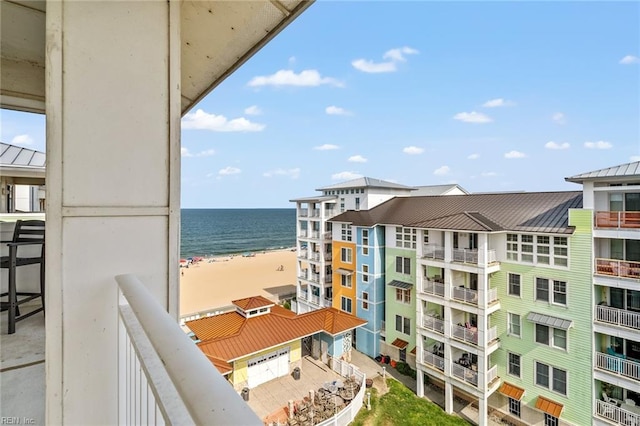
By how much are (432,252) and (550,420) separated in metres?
4.65

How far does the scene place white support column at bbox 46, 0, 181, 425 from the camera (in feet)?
4.25

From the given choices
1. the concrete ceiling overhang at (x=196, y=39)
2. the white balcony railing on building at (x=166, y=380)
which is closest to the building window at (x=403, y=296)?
the concrete ceiling overhang at (x=196, y=39)

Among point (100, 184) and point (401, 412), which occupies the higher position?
point (100, 184)

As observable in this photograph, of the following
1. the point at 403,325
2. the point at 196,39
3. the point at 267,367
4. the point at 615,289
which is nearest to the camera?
the point at 196,39

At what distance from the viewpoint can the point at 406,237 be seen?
10.2 metres

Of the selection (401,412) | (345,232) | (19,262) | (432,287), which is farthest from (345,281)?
(19,262)

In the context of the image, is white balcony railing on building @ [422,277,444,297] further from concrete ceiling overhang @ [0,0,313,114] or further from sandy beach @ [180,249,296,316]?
sandy beach @ [180,249,296,316]

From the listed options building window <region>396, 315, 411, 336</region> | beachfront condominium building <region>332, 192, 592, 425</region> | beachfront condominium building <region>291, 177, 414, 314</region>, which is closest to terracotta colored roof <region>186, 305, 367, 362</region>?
building window <region>396, 315, 411, 336</region>

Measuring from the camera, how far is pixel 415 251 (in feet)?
32.3

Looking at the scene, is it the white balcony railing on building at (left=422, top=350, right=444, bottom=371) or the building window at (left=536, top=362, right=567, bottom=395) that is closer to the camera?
the building window at (left=536, top=362, right=567, bottom=395)

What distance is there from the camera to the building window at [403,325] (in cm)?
1002

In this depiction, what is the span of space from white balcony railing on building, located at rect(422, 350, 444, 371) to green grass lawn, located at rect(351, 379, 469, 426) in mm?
922

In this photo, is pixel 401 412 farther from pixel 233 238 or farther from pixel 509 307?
pixel 233 238

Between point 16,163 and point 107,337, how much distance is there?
9.31 ft
